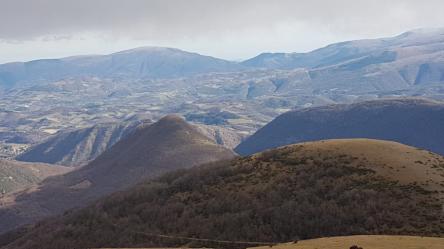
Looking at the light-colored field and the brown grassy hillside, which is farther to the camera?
the brown grassy hillside

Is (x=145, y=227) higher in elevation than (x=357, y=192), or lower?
lower

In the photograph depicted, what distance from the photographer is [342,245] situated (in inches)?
3575

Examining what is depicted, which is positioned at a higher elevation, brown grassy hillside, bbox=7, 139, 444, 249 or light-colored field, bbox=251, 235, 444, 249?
light-colored field, bbox=251, 235, 444, 249

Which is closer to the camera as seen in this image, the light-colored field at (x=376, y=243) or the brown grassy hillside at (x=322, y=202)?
the light-colored field at (x=376, y=243)

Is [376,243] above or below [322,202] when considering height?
above

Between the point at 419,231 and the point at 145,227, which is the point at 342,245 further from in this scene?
the point at 145,227

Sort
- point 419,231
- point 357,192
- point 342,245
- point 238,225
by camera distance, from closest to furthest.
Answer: point 342,245 → point 419,231 → point 357,192 → point 238,225

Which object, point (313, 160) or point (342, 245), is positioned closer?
point (342, 245)

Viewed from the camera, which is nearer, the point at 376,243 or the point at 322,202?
the point at 376,243

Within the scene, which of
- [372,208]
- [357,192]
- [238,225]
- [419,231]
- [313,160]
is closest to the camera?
[419,231]

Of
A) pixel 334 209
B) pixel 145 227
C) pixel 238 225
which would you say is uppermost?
pixel 334 209

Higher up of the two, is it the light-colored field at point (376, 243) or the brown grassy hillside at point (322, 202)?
the light-colored field at point (376, 243)

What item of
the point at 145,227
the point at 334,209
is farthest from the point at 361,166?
the point at 145,227

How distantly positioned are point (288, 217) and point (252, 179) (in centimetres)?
3936
